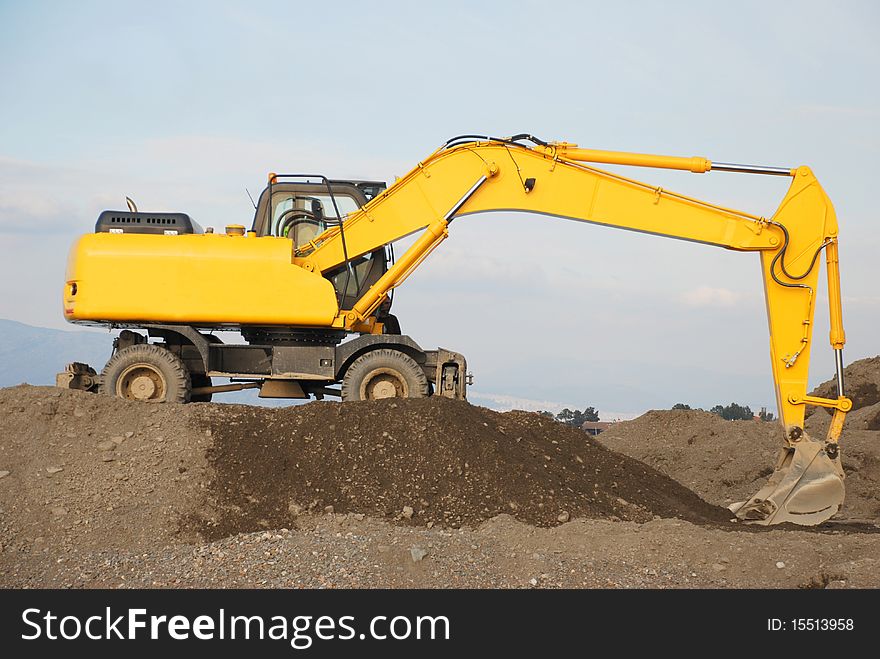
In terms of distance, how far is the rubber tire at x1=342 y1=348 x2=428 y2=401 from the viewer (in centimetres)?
1322

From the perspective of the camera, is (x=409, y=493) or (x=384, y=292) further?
(x=384, y=292)

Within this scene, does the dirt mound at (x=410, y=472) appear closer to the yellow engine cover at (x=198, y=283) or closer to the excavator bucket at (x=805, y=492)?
the excavator bucket at (x=805, y=492)

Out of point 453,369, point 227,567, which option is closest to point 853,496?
point 453,369

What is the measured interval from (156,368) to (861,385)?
1560 cm

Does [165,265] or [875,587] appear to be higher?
[165,265]

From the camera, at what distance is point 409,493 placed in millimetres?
10672

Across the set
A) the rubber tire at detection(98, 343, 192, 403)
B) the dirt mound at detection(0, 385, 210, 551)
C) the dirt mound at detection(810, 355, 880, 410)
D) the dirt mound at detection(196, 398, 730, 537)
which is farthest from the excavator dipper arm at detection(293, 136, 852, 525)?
Answer: the dirt mound at detection(810, 355, 880, 410)

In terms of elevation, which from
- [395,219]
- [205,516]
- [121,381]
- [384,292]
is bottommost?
[205,516]

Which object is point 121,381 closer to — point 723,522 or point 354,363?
point 354,363

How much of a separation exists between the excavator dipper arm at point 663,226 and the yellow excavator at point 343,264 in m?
0.02

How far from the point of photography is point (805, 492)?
39.0 ft

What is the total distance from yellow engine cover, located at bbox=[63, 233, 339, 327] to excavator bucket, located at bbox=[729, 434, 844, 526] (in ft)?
19.4

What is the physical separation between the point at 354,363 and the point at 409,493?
10.2 feet

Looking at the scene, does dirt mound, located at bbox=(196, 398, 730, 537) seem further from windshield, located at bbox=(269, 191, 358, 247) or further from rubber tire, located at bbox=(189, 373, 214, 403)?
windshield, located at bbox=(269, 191, 358, 247)
